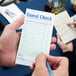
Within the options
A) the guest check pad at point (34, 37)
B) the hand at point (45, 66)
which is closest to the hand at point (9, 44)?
the guest check pad at point (34, 37)

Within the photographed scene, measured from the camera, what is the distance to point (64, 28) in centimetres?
110

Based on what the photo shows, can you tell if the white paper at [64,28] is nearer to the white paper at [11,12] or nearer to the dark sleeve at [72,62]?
the dark sleeve at [72,62]

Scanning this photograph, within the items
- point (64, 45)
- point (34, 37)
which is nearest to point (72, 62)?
point (64, 45)

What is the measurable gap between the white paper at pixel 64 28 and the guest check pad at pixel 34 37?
214 millimetres

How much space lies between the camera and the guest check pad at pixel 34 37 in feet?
2.81

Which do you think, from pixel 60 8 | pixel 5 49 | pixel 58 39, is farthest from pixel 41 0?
pixel 5 49

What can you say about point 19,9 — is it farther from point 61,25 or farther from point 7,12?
point 61,25

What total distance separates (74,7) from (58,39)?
9.4 inches

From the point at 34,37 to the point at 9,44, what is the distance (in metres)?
0.16

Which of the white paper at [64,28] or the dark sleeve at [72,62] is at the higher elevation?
the white paper at [64,28]

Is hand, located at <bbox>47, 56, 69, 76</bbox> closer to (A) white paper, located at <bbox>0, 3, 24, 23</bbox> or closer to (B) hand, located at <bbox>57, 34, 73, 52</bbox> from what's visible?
(B) hand, located at <bbox>57, 34, 73, 52</bbox>

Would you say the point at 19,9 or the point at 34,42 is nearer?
the point at 34,42

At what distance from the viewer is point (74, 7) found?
1.16m

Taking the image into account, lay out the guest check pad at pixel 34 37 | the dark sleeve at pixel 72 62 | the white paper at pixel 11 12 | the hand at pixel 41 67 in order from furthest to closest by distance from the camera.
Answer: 1. the white paper at pixel 11 12
2. the dark sleeve at pixel 72 62
3. the guest check pad at pixel 34 37
4. the hand at pixel 41 67
